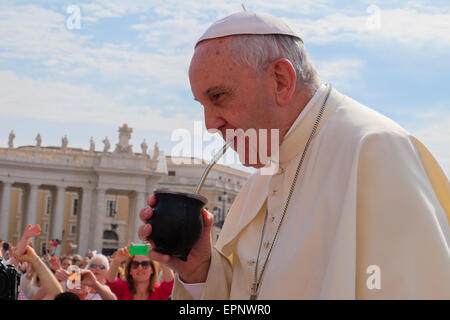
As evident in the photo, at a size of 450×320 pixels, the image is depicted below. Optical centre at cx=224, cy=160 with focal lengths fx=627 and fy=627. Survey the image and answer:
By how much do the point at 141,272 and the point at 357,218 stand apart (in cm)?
Result: 465

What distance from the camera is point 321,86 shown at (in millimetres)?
2412

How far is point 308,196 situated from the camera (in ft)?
6.71

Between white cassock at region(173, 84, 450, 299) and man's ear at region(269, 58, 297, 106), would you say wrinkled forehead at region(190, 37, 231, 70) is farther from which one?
white cassock at region(173, 84, 450, 299)

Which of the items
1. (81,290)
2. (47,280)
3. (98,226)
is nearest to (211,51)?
(47,280)

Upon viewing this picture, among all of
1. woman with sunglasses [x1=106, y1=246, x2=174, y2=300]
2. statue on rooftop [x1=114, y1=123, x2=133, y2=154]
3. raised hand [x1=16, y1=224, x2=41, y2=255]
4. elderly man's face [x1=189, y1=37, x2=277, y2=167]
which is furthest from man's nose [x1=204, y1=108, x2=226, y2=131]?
statue on rooftop [x1=114, y1=123, x2=133, y2=154]

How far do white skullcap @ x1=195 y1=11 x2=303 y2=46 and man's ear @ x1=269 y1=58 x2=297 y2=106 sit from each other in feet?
0.55

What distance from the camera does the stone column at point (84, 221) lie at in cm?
5525

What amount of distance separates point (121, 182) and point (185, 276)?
5562 cm

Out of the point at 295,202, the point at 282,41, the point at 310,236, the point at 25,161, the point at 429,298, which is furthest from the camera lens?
the point at 25,161

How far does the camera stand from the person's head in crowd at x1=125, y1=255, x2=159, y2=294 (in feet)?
20.5

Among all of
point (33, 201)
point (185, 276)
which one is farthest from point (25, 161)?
point (185, 276)

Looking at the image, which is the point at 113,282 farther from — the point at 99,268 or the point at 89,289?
the point at 99,268

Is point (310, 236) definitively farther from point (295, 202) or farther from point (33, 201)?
point (33, 201)

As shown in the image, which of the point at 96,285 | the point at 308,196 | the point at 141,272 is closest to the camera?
the point at 308,196
